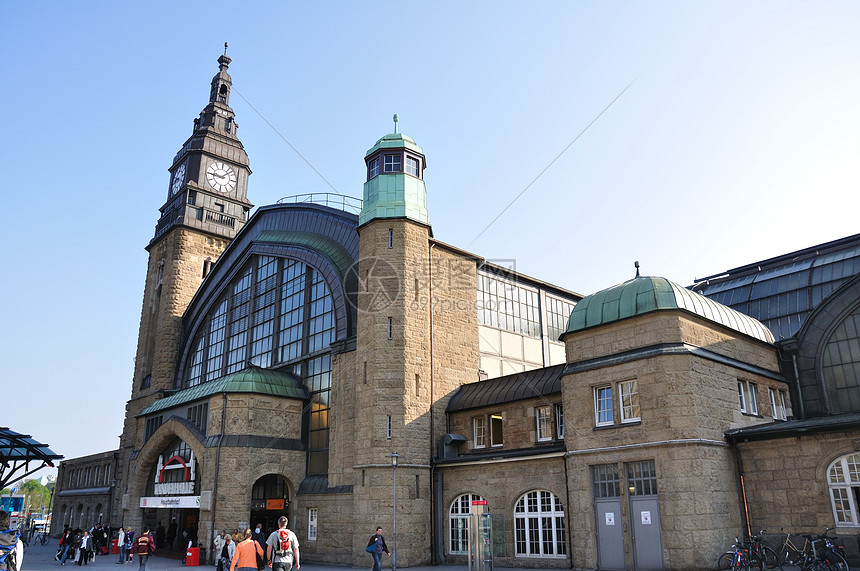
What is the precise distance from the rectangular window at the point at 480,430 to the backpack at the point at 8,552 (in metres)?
19.1

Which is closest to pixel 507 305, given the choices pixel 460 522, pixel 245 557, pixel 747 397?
pixel 460 522

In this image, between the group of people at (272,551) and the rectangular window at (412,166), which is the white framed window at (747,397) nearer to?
the group of people at (272,551)

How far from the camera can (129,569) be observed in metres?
27.9

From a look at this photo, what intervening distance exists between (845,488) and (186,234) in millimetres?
45176

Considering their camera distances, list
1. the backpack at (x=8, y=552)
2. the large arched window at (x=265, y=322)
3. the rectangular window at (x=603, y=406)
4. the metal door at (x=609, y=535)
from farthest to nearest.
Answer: the large arched window at (x=265, y=322)
the rectangular window at (x=603, y=406)
the metal door at (x=609, y=535)
the backpack at (x=8, y=552)

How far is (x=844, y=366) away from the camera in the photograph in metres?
24.0

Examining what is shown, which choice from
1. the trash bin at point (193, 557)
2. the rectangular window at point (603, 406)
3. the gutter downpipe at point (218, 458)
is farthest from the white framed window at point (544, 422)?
the trash bin at point (193, 557)

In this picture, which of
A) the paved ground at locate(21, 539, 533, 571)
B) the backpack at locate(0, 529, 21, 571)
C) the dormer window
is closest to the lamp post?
the paved ground at locate(21, 539, 533, 571)

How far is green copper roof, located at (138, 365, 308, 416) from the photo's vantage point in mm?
31766

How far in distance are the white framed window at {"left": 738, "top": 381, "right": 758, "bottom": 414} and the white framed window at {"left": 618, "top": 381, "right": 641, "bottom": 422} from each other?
4115 millimetres

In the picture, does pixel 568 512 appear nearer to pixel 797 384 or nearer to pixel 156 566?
pixel 797 384

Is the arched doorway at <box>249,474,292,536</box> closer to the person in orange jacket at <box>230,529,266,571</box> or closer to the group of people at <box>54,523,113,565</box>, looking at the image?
the group of people at <box>54,523,113,565</box>

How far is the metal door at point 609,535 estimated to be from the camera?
20.4 m

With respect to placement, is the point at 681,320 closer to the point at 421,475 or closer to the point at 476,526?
the point at 476,526
